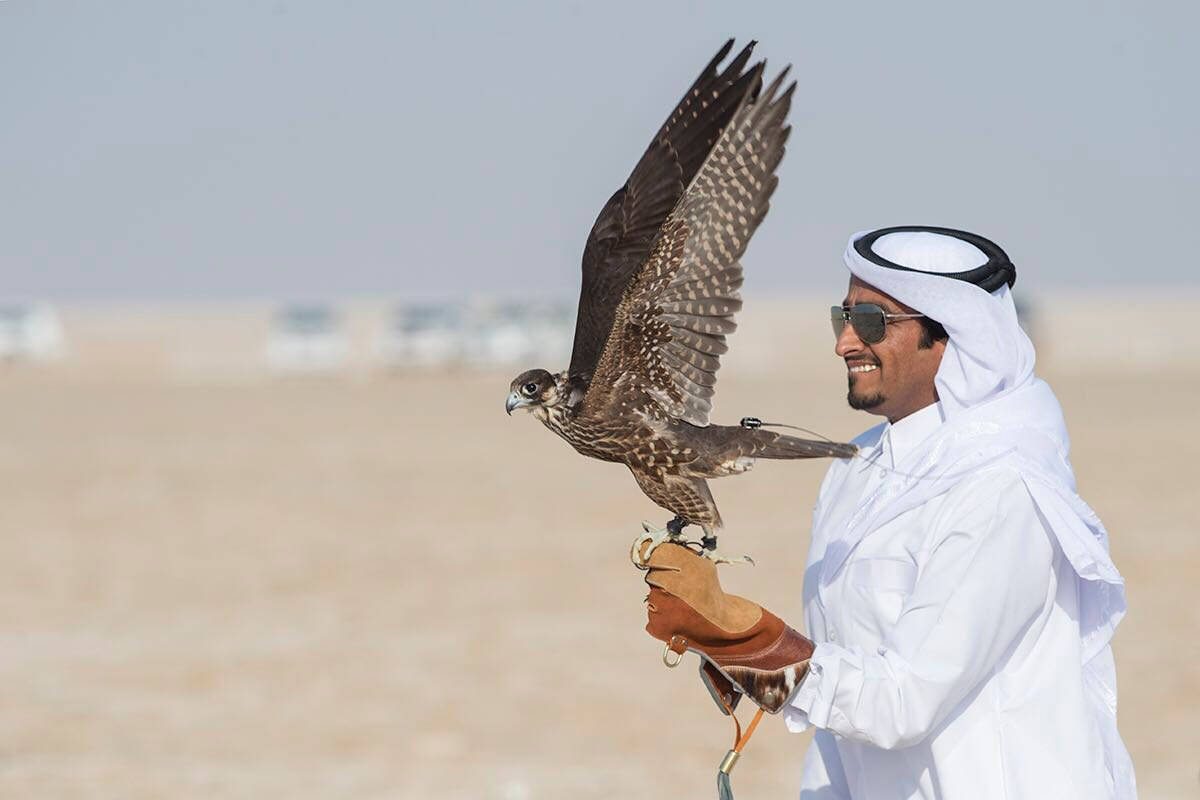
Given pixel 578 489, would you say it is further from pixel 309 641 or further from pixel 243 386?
pixel 243 386

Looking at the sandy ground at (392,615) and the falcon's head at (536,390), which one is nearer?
the falcon's head at (536,390)

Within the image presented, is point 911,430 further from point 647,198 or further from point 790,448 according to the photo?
point 647,198

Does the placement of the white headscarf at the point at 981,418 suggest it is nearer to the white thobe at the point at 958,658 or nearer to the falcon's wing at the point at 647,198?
the white thobe at the point at 958,658

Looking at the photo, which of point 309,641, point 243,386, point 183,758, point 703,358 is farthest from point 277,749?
point 243,386

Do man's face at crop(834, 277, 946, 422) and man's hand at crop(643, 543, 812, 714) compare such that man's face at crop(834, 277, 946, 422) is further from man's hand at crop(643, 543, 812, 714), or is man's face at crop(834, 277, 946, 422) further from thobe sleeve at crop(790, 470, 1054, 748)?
man's hand at crop(643, 543, 812, 714)

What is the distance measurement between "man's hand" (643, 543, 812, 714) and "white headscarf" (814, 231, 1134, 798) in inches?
11.1

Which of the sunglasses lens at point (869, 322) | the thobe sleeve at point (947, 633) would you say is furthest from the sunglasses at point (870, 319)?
the thobe sleeve at point (947, 633)

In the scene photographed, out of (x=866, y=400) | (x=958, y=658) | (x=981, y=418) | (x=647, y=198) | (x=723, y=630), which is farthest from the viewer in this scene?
(x=647, y=198)

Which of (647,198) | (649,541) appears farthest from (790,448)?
(647,198)

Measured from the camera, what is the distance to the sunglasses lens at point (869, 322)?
2553mm

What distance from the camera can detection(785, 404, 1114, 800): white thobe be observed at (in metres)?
2.30

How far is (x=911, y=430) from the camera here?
267 cm

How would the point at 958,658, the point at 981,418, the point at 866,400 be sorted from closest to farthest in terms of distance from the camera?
the point at 958,658 → the point at 981,418 → the point at 866,400

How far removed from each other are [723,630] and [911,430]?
512mm
